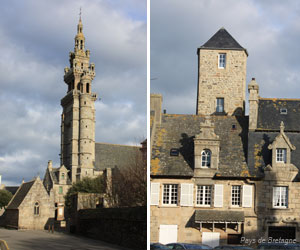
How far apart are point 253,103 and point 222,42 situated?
16.8 feet

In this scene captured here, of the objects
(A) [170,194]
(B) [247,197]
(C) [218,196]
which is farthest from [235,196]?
(A) [170,194]

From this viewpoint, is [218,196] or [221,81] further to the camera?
[221,81]

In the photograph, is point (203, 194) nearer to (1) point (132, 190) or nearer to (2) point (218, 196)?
(2) point (218, 196)

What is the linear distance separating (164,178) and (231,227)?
3.32m

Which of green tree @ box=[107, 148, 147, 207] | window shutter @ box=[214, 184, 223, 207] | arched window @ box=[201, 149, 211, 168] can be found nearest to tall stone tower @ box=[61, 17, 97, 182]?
green tree @ box=[107, 148, 147, 207]

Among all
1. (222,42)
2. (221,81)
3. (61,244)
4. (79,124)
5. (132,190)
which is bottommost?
(61,244)

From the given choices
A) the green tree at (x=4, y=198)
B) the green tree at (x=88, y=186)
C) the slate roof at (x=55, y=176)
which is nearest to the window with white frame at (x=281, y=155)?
the green tree at (x=4, y=198)

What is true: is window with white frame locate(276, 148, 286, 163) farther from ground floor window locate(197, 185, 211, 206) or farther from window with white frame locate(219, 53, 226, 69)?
window with white frame locate(219, 53, 226, 69)

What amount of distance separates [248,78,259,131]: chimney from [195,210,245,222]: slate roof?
4.04 meters

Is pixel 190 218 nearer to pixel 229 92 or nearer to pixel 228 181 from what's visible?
pixel 228 181

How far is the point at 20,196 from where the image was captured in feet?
123

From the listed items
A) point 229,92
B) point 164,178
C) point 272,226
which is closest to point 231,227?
point 272,226

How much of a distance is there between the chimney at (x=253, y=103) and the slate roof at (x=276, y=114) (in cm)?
32

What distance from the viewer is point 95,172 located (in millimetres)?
75625
